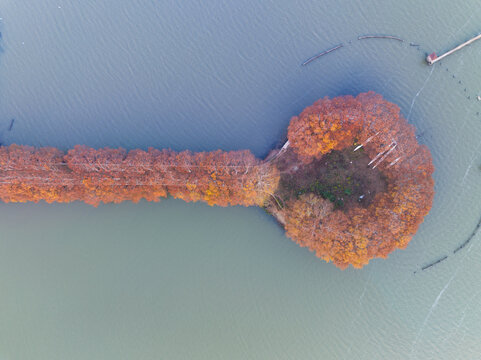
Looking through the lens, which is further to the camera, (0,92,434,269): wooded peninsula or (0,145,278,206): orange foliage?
(0,145,278,206): orange foliage

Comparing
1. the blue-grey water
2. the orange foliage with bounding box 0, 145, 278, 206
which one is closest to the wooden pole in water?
the blue-grey water

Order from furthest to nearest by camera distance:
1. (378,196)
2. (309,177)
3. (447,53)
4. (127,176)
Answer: (447,53)
(309,177)
(378,196)
(127,176)

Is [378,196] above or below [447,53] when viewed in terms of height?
below

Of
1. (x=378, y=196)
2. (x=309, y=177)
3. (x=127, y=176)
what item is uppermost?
(x=127, y=176)

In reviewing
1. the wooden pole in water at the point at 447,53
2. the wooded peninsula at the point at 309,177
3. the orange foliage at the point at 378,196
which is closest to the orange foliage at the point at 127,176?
the wooded peninsula at the point at 309,177

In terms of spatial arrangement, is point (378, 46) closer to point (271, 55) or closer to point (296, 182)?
point (271, 55)

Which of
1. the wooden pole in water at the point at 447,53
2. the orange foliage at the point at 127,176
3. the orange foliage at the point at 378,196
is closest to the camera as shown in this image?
the orange foliage at the point at 378,196

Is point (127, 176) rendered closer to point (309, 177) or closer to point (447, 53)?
point (309, 177)

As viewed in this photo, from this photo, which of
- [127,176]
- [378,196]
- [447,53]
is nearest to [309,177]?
[378,196]

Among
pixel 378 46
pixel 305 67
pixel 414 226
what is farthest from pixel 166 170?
pixel 378 46

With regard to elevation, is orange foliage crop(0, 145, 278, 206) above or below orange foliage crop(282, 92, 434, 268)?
above

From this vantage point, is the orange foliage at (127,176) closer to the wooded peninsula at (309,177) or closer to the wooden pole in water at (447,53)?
the wooded peninsula at (309,177)

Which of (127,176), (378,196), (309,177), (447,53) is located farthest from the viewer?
(447,53)

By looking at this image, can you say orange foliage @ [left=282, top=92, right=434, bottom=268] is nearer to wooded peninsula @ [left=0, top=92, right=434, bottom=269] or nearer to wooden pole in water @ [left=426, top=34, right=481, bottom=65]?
wooded peninsula @ [left=0, top=92, right=434, bottom=269]
